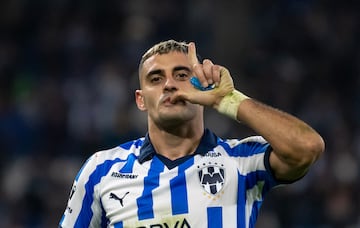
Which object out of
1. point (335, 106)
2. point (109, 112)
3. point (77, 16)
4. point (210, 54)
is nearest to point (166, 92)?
point (109, 112)

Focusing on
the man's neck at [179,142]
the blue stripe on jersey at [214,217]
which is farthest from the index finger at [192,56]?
the blue stripe on jersey at [214,217]

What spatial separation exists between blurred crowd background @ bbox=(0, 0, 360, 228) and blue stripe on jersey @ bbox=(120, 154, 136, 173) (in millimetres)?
5112

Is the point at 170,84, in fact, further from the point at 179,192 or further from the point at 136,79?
the point at 136,79

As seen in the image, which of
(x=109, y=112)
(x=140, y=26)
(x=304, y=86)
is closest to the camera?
(x=109, y=112)

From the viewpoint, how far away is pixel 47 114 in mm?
11398

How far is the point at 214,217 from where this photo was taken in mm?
4699

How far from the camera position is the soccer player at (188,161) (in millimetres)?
4516

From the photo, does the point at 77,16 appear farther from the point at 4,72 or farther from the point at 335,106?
the point at 335,106

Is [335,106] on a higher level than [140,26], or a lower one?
lower

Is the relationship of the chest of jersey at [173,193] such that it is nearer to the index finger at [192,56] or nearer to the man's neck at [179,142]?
A: the man's neck at [179,142]

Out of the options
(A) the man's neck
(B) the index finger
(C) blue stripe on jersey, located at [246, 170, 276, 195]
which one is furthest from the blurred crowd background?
(B) the index finger

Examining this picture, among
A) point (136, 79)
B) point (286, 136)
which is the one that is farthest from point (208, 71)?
point (136, 79)

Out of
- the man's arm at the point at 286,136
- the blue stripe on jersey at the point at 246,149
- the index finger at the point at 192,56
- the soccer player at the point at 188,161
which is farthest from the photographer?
the blue stripe on jersey at the point at 246,149

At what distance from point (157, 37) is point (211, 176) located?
26.6 ft
